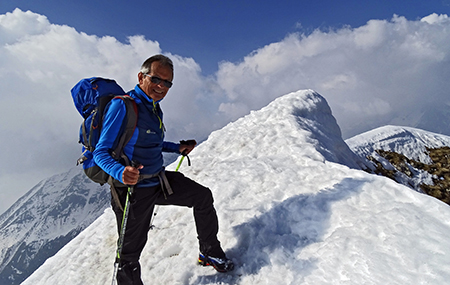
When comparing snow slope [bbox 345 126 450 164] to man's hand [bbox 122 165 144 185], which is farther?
snow slope [bbox 345 126 450 164]

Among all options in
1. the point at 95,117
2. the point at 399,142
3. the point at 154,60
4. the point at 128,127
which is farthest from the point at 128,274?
the point at 399,142

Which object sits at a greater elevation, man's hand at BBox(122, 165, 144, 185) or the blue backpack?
the blue backpack

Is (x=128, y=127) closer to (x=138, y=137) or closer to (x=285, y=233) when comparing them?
(x=138, y=137)

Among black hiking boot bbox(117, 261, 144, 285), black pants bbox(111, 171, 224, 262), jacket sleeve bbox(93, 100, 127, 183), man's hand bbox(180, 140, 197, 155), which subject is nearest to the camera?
jacket sleeve bbox(93, 100, 127, 183)

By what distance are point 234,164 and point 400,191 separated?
15.1 ft

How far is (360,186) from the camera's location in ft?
15.8

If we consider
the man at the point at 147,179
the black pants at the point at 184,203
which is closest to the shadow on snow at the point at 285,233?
the man at the point at 147,179

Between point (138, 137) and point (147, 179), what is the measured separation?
0.71 meters

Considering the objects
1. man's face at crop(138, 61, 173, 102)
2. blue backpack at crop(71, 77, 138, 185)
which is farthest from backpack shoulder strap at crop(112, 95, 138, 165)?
man's face at crop(138, 61, 173, 102)

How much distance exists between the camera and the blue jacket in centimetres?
299

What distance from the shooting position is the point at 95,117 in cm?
319

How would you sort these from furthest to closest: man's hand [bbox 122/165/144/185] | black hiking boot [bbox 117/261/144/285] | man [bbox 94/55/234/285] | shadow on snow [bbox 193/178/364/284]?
shadow on snow [bbox 193/178/364/284], black hiking boot [bbox 117/261/144/285], man [bbox 94/55/234/285], man's hand [bbox 122/165/144/185]

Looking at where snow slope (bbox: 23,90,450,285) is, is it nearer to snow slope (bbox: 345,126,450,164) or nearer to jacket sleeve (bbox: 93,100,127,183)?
jacket sleeve (bbox: 93,100,127,183)

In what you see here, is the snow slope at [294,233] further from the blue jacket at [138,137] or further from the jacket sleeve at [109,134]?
the jacket sleeve at [109,134]
